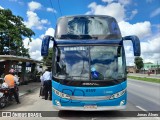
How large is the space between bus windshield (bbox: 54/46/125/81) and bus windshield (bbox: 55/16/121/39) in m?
0.52

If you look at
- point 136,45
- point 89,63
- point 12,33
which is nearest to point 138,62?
point 12,33

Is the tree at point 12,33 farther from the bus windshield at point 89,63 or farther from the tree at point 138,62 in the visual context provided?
the tree at point 138,62

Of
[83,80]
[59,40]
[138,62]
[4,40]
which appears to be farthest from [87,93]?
[138,62]

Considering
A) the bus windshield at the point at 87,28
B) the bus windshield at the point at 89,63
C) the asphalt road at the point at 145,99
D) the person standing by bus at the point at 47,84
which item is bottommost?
the asphalt road at the point at 145,99

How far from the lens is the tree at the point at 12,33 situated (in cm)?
3963

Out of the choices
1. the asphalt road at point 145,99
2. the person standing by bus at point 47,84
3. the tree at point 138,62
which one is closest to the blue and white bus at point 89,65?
the asphalt road at point 145,99

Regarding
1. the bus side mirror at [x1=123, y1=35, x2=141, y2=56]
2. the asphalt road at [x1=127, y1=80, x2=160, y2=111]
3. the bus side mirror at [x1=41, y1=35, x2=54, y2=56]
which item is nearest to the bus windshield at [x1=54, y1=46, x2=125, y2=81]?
the bus side mirror at [x1=41, y1=35, x2=54, y2=56]

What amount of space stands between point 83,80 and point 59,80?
832 millimetres

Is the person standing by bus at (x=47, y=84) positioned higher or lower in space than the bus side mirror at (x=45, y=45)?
lower

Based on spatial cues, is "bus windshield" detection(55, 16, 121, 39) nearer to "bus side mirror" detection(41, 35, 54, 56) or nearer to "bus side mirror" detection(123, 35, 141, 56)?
"bus side mirror" detection(41, 35, 54, 56)

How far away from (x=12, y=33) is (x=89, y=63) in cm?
3137

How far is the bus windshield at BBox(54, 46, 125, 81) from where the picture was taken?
34.3 feet

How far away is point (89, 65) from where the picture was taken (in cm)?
1058

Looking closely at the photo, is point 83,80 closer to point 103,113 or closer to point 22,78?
point 103,113
